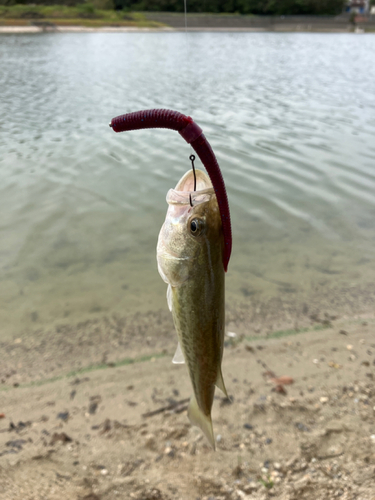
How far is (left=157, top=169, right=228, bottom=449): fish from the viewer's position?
150 cm

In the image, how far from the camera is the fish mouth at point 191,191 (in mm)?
1481

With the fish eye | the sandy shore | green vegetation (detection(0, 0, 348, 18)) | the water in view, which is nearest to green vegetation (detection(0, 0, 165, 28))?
green vegetation (detection(0, 0, 348, 18))

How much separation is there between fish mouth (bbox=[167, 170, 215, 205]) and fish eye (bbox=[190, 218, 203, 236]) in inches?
2.7

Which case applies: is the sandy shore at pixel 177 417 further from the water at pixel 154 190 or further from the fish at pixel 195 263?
the fish at pixel 195 263

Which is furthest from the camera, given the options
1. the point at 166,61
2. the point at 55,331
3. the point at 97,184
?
the point at 166,61

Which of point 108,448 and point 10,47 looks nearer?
point 108,448

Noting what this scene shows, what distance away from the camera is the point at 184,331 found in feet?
5.48

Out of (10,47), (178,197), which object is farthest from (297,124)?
(10,47)

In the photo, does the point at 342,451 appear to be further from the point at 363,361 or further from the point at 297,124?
the point at 297,124

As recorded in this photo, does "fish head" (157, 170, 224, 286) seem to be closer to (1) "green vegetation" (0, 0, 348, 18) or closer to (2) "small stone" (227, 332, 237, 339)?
(2) "small stone" (227, 332, 237, 339)

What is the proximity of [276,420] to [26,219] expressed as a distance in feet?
20.8

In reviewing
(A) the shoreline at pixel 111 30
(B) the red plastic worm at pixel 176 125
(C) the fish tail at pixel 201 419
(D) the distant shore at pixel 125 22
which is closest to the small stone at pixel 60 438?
(C) the fish tail at pixel 201 419

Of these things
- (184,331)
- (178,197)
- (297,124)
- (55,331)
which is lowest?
(55,331)

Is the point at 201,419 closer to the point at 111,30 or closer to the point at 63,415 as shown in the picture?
the point at 63,415
